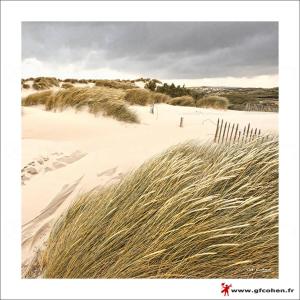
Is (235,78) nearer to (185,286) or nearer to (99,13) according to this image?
(99,13)

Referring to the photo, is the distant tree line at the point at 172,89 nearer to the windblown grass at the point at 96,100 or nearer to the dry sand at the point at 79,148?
the dry sand at the point at 79,148

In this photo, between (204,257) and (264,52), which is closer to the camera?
(204,257)

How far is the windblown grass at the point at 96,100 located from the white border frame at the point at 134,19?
14.9 inches

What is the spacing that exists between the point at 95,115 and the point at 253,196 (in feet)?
5.66

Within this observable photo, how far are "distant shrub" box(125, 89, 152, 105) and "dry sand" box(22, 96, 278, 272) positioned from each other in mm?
253

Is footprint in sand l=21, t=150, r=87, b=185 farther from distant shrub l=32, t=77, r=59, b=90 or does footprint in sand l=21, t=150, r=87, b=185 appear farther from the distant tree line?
the distant tree line

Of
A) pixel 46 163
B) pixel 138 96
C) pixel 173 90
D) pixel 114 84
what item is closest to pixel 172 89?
pixel 173 90

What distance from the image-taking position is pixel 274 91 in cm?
452

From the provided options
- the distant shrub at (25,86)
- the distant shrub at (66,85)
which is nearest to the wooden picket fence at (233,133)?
the distant shrub at (66,85)

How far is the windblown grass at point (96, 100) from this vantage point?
4.58m

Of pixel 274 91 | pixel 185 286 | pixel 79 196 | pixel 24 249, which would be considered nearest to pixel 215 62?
pixel 274 91

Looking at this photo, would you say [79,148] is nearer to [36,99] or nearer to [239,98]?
[36,99]

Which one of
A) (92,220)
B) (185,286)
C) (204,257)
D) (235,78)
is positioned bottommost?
(185,286)

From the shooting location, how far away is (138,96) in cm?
465
